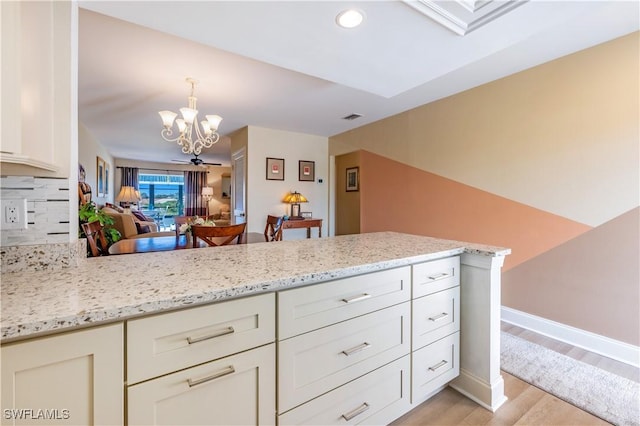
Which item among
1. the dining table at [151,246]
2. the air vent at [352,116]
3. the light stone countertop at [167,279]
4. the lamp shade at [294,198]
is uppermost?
the air vent at [352,116]

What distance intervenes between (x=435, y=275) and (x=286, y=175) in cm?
384

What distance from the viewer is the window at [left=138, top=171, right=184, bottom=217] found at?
896 cm

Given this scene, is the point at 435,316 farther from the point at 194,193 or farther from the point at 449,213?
the point at 194,193

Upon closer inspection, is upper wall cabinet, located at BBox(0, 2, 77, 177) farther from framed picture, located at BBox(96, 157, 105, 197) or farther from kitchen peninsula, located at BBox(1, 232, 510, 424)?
framed picture, located at BBox(96, 157, 105, 197)

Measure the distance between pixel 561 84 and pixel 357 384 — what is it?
118 inches

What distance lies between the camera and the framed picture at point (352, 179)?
4.96 meters

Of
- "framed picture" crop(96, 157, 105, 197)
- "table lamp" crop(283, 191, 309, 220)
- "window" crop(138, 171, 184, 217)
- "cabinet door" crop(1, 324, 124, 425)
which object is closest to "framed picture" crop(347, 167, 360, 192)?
"table lamp" crop(283, 191, 309, 220)

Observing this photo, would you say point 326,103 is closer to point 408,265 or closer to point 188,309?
point 408,265

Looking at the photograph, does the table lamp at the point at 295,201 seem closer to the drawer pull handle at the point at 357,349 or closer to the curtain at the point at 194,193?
the drawer pull handle at the point at 357,349

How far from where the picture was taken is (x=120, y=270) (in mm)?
1039

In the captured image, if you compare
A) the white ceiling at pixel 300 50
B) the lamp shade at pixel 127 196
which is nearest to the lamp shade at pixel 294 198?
the white ceiling at pixel 300 50

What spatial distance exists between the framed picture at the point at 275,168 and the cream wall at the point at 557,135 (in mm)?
2647

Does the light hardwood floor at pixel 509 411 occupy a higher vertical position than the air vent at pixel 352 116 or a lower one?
lower

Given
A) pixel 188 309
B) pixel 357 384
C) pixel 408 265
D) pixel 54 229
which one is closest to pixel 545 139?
pixel 408 265
